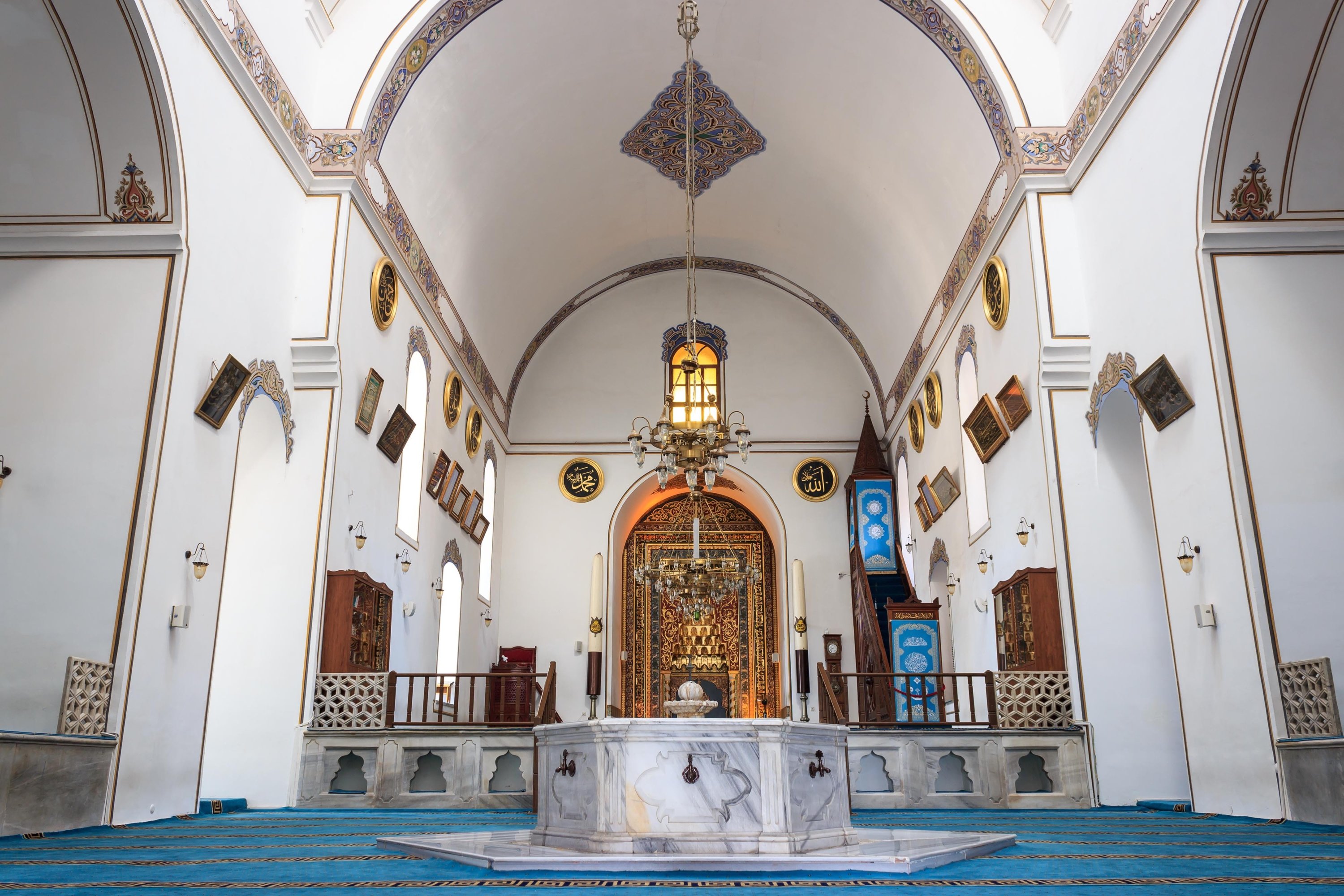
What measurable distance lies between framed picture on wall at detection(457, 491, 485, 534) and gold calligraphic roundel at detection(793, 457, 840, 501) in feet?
15.1

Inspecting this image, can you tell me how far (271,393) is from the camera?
7.40 m

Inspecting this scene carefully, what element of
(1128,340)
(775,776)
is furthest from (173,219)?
(1128,340)

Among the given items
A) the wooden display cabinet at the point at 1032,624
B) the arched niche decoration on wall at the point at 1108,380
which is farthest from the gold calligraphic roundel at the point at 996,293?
the wooden display cabinet at the point at 1032,624

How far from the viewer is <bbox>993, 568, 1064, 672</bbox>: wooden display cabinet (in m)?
7.52

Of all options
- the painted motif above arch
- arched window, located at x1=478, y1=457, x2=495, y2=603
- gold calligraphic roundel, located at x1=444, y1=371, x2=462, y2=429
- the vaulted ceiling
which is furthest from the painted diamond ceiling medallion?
arched window, located at x1=478, y1=457, x2=495, y2=603

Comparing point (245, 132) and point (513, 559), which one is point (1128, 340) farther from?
point (513, 559)

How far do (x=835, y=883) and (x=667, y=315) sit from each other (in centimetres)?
1249

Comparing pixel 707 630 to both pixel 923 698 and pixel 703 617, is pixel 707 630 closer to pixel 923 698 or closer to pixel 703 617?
pixel 703 617

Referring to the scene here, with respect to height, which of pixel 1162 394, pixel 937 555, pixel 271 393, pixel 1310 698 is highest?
pixel 271 393

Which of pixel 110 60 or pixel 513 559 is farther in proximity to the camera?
pixel 513 559

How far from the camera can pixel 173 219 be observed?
6.09m

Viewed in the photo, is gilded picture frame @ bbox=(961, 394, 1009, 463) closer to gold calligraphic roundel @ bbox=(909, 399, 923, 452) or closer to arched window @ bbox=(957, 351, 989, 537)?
arched window @ bbox=(957, 351, 989, 537)

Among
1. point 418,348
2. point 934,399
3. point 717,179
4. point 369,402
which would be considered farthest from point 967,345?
point 369,402

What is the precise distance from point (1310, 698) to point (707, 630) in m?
10.7
